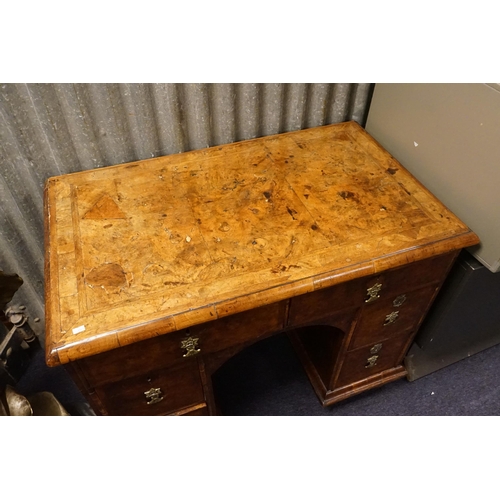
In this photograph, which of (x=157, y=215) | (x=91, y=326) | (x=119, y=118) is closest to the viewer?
(x=91, y=326)

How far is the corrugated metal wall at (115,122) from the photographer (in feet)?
3.57

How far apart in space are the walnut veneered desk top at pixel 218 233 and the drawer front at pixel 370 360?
0.48 meters

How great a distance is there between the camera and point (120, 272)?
0.90 metres

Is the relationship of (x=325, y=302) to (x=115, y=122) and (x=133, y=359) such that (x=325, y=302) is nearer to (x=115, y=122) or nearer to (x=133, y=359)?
(x=133, y=359)

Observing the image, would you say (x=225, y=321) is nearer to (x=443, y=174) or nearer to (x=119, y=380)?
(x=119, y=380)

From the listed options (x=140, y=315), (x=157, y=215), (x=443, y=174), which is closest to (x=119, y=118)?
(x=157, y=215)

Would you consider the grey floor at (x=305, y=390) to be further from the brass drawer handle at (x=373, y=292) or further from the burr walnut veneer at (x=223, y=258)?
the brass drawer handle at (x=373, y=292)

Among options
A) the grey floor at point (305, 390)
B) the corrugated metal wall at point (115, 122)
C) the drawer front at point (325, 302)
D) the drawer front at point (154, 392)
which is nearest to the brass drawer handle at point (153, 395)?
the drawer front at point (154, 392)

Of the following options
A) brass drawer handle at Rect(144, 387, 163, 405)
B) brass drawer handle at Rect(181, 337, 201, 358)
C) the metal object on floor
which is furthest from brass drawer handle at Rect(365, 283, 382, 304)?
the metal object on floor

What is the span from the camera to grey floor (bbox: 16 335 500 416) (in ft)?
5.03

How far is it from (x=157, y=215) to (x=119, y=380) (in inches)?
16.5

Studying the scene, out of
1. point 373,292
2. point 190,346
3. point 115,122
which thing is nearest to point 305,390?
point 373,292

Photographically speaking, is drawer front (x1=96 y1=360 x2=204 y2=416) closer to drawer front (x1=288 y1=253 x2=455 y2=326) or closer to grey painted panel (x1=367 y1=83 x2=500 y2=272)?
drawer front (x1=288 y1=253 x2=455 y2=326)

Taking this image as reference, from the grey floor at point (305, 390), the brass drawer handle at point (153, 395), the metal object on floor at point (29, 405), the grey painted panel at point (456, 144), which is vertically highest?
the grey painted panel at point (456, 144)
